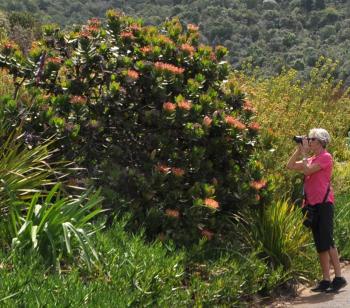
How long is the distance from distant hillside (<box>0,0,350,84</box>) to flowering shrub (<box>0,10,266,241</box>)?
31632mm

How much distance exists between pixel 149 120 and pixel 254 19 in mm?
46027

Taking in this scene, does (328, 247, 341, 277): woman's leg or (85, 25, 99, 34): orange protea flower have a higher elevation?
(85, 25, 99, 34): orange protea flower

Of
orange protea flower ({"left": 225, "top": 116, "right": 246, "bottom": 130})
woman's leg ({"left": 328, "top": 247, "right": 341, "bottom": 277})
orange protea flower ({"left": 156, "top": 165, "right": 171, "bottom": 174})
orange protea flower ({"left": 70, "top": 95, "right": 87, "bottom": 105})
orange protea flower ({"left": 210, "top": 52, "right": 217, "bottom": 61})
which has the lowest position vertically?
woman's leg ({"left": 328, "top": 247, "right": 341, "bottom": 277})

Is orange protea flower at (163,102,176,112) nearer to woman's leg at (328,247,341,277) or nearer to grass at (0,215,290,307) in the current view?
grass at (0,215,290,307)

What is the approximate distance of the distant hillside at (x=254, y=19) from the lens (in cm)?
4456

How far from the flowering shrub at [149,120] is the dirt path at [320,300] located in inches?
41.9

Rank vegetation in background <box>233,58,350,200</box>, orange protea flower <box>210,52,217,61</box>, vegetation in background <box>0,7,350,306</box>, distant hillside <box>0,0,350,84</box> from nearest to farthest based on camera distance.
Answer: vegetation in background <box>0,7,350,306</box>
orange protea flower <box>210,52,217,61</box>
vegetation in background <box>233,58,350,200</box>
distant hillside <box>0,0,350,84</box>

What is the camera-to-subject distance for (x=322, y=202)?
793cm

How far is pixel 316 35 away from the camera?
48.6 meters

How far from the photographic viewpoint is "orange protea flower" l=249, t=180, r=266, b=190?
25.6ft

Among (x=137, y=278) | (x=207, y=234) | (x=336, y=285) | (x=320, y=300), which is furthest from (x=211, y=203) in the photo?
(x=336, y=285)

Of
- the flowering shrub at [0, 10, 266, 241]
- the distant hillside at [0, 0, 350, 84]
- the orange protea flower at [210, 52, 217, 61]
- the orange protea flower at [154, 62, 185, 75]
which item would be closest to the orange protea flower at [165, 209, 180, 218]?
the flowering shrub at [0, 10, 266, 241]

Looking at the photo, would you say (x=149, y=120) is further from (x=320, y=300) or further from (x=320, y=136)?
(x=320, y=300)

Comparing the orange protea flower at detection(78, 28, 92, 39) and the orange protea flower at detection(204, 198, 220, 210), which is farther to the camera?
the orange protea flower at detection(78, 28, 92, 39)
